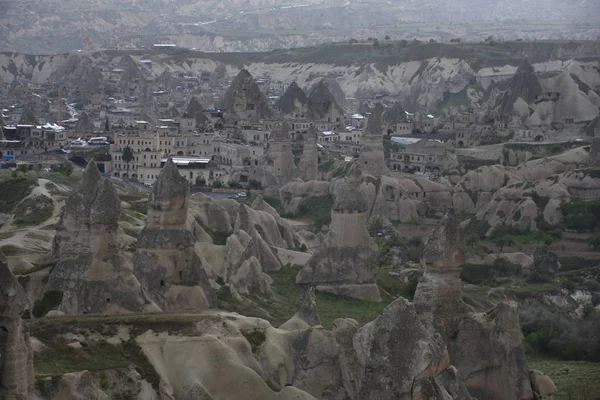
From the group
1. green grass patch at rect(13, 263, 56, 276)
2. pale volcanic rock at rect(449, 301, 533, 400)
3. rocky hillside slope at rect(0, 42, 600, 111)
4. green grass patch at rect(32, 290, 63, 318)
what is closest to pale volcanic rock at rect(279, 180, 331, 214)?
rocky hillside slope at rect(0, 42, 600, 111)

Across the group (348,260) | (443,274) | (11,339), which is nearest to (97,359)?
(11,339)

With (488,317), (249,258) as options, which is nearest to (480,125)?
(249,258)

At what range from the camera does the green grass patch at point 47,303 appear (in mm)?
29016

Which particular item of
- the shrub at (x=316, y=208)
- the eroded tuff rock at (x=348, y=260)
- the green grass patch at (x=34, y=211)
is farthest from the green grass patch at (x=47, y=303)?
the shrub at (x=316, y=208)

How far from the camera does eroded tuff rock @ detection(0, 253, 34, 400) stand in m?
18.9

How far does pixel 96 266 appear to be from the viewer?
1148 inches

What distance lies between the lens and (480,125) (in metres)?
82.7

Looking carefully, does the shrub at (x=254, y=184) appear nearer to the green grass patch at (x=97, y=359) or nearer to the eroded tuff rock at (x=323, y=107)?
the eroded tuff rock at (x=323, y=107)

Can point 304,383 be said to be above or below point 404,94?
above

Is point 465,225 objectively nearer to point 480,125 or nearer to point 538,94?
point 480,125

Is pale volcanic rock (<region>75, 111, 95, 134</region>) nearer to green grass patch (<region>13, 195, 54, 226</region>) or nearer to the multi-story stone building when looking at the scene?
the multi-story stone building

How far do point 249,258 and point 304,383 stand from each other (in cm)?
1230

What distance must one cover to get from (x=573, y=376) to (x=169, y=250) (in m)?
8.76

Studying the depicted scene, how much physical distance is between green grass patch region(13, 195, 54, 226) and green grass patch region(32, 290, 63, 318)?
10516 mm
